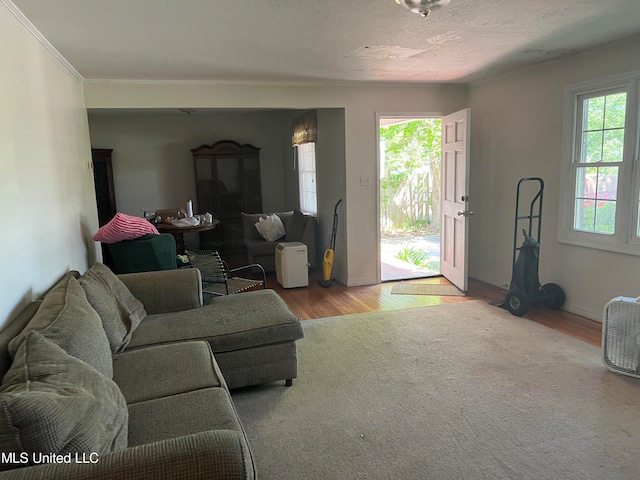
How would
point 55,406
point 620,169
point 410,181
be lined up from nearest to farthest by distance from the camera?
point 55,406
point 620,169
point 410,181

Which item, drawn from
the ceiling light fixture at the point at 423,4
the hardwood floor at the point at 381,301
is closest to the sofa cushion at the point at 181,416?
the ceiling light fixture at the point at 423,4

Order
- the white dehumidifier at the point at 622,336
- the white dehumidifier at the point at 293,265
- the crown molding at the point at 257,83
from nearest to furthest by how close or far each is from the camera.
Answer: the white dehumidifier at the point at 622,336 < the crown molding at the point at 257,83 < the white dehumidifier at the point at 293,265

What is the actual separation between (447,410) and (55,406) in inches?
79.6

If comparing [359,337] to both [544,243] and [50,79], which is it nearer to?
[544,243]

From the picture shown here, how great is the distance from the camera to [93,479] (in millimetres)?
1176

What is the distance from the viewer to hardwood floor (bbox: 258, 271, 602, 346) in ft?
12.7

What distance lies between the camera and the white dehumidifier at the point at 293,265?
5293 millimetres

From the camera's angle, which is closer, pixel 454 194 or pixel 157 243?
pixel 157 243

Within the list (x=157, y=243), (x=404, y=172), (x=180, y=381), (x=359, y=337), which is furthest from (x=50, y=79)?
(x=404, y=172)

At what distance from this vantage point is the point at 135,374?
7.02 ft

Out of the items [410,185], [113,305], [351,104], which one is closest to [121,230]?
[113,305]

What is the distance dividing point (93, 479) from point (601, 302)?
158 inches

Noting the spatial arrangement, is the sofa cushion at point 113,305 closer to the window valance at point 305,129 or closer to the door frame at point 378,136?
the door frame at point 378,136

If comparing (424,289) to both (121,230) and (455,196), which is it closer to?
(455,196)
